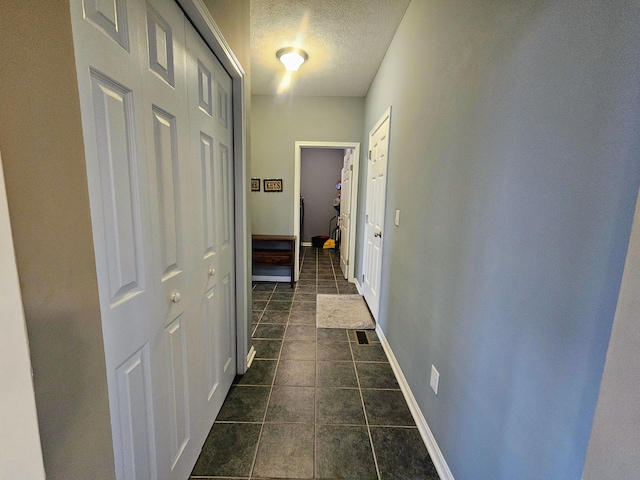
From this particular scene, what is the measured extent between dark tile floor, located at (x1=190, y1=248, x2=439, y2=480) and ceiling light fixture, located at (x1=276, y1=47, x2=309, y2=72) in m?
2.65

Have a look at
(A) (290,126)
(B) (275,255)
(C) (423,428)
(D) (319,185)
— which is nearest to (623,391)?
(C) (423,428)

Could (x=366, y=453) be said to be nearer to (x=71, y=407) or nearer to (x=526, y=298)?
(x=526, y=298)

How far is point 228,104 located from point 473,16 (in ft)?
4.12

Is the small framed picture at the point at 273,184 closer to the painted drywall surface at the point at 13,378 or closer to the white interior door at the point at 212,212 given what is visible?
the white interior door at the point at 212,212

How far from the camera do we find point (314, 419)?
1.54 metres

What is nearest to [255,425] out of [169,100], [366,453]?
[366,453]

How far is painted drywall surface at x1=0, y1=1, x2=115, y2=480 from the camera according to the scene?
0.38 meters

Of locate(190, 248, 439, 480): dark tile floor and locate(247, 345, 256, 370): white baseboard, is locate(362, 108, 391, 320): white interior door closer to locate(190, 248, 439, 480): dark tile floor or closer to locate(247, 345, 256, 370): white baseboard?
locate(190, 248, 439, 480): dark tile floor

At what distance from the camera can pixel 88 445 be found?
1.71 feet

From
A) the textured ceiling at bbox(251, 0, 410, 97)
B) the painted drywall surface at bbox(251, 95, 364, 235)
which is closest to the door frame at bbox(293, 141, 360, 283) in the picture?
the painted drywall surface at bbox(251, 95, 364, 235)

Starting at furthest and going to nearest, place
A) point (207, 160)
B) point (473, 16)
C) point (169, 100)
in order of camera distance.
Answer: point (207, 160) < point (473, 16) < point (169, 100)

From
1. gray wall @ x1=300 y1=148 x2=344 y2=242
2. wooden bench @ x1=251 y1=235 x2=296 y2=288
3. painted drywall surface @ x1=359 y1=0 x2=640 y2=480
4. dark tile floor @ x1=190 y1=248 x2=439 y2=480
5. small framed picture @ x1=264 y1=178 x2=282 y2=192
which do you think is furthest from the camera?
gray wall @ x1=300 y1=148 x2=344 y2=242

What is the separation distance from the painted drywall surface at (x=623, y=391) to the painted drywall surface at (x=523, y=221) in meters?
0.19

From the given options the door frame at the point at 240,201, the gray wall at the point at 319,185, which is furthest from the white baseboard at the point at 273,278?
the gray wall at the point at 319,185
